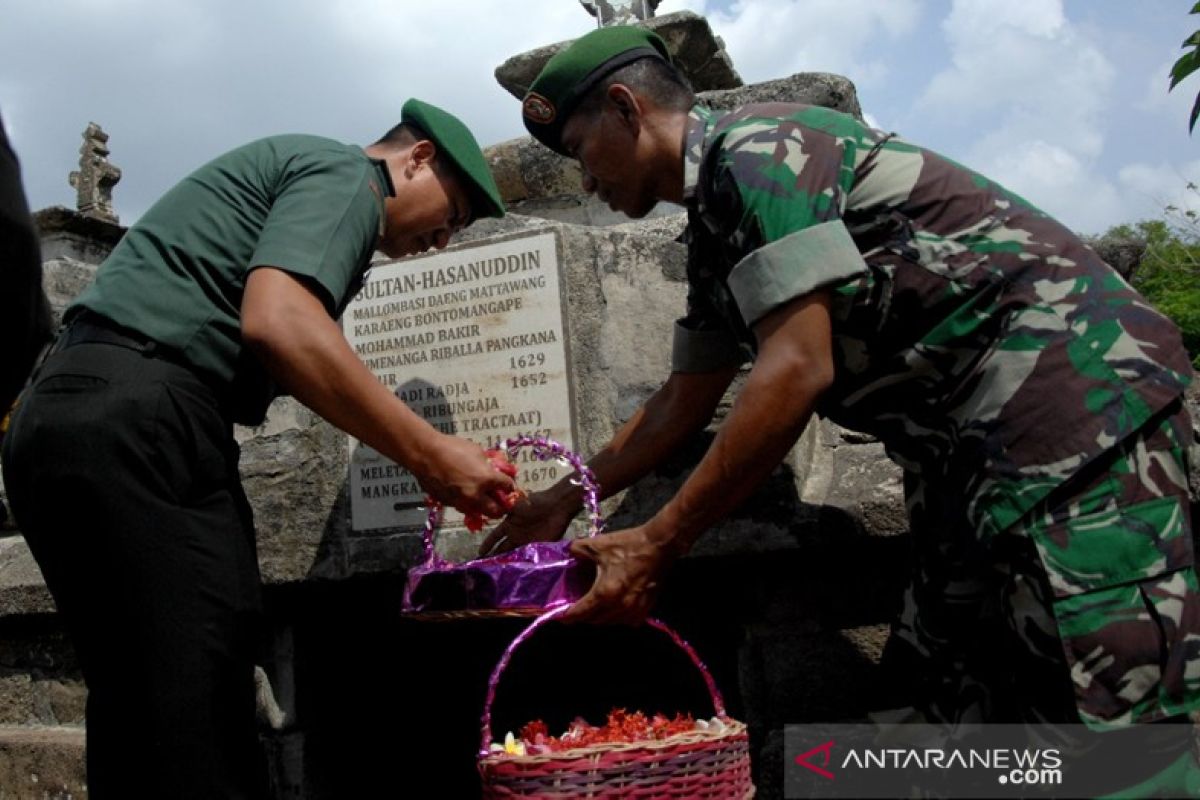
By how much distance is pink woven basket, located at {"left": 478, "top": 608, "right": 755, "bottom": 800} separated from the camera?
1.99 m

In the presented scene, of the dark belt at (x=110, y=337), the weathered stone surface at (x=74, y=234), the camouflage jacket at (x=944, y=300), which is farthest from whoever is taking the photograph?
the weathered stone surface at (x=74, y=234)

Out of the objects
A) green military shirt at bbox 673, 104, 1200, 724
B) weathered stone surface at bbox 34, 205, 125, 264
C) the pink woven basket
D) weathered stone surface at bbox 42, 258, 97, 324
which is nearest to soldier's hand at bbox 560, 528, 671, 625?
the pink woven basket

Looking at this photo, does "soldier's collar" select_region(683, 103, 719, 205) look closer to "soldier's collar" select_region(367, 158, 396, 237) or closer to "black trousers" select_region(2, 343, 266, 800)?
"soldier's collar" select_region(367, 158, 396, 237)

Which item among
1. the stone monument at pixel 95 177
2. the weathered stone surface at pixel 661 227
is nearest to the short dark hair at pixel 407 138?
the weathered stone surface at pixel 661 227

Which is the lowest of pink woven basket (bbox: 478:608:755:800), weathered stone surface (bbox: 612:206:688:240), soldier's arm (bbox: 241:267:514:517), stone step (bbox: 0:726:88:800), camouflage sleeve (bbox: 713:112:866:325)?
stone step (bbox: 0:726:88:800)

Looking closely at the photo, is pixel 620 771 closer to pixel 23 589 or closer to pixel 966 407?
pixel 966 407

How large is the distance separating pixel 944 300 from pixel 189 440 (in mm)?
1398

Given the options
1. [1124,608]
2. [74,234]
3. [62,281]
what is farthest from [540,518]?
[74,234]

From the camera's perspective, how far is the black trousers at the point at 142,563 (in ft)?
6.89

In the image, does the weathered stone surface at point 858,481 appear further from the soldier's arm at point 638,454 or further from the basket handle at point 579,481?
the basket handle at point 579,481

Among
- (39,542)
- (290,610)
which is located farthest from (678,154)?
(290,610)

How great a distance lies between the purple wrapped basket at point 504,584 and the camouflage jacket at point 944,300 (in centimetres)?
60

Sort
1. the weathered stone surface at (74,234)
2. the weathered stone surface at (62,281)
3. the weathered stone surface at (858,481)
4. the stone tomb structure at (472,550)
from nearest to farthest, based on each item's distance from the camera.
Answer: the weathered stone surface at (858,481) → the stone tomb structure at (472,550) → the weathered stone surface at (62,281) → the weathered stone surface at (74,234)

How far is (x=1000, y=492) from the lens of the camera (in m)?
1.89
